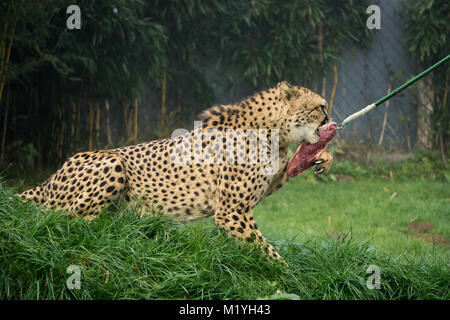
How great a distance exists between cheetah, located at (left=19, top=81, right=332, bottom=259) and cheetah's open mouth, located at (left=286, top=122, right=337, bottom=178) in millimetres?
15

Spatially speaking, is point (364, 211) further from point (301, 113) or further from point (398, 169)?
point (301, 113)

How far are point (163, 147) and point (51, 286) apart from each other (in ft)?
4.29

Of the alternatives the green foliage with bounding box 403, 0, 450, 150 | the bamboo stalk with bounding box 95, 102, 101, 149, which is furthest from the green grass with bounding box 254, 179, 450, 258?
the bamboo stalk with bounding box 95, 102, 101, 149

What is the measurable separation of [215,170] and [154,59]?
3.54 metres

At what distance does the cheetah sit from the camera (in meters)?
3.44

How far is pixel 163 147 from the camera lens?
3705 millimetres

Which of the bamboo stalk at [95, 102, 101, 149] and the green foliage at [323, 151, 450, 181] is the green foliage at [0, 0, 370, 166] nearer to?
the bamboo stalk at [95, 102, 101, 149]

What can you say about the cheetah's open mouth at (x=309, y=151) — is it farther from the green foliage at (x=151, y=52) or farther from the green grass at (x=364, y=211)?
the green foliage at (x=151, y=52)

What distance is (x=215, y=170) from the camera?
3.54 metres

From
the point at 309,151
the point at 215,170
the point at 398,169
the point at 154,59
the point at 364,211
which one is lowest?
the point at 364,211

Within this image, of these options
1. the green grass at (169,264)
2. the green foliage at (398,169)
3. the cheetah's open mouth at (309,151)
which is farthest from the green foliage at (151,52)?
the cheetah's open mouth at (309,151)

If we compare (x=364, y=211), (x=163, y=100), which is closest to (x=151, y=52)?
(x=163, y=100)

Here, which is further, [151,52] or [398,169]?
[398,169]

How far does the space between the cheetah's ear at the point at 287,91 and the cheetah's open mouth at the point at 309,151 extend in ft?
0.96
